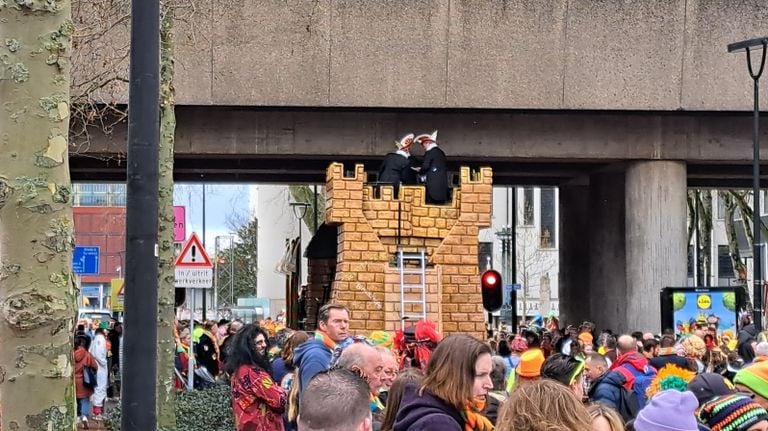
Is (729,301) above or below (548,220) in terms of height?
below

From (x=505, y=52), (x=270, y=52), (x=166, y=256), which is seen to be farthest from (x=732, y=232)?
(x=166, y=256)

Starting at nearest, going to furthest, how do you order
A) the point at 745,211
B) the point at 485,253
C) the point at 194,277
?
the point at 194,277 → the point at 745,211 → the point at 485,253

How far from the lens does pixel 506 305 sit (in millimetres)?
67250

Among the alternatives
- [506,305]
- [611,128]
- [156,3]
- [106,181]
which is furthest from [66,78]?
[506,305]

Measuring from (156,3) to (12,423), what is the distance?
8.35 feet

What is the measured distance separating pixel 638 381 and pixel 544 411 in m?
5.82

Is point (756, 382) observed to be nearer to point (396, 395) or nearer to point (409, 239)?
point (396, 395)

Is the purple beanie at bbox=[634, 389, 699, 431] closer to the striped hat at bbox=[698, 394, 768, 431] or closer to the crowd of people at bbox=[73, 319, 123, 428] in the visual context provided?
the striped hat at bbox=[698, 394, 768, 431]

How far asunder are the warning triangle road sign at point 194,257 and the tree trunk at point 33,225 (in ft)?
38.1

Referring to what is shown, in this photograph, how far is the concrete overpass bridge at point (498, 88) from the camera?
2117cm

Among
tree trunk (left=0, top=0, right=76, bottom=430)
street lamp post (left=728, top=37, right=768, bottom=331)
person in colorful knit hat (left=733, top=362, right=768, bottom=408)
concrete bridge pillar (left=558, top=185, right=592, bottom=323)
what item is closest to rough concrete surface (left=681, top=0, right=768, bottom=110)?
street lamp post (left=728, top=37, right=768, bottom=331)

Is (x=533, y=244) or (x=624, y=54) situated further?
(x=533, y=244)

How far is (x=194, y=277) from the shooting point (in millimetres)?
16844

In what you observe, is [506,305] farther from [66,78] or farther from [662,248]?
[66,78]
